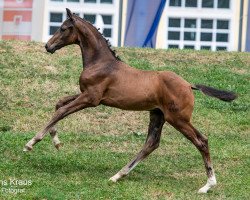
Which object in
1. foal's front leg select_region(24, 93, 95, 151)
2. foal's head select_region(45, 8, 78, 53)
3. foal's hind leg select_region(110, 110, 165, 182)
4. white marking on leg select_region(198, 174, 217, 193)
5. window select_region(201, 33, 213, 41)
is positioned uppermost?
foal's head select_region(45, 8, 78, 53)

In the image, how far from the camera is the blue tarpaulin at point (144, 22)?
22641mm

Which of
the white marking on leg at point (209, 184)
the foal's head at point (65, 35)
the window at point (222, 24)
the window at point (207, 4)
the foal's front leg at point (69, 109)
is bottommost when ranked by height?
the white marking on leg at point (209, 184)

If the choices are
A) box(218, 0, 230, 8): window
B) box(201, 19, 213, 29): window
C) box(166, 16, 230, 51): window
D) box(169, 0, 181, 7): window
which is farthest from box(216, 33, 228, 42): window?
box(169, 0, 181, 7): window

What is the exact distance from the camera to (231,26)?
1104 inches

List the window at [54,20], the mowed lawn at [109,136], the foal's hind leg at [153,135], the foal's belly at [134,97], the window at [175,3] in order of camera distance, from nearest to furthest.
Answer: the mowed lawn at [109,136] < the foal's belly at [134,97] < the foal's hind leg at [153,135] < the window at [54,20] < the window at [175,3]

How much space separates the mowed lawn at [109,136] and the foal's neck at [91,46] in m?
1.67

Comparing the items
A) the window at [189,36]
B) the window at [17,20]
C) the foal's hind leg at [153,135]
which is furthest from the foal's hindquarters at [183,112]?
the window at [189,36]

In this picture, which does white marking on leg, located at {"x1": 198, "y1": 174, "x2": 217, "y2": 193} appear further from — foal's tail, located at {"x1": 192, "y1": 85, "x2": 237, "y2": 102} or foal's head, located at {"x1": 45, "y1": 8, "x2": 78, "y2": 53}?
foal's head, located at {"x1": 45, "y1": 8, "x2": 78, "y2": 53}

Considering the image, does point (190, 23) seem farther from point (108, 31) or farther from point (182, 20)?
point (108, 31)

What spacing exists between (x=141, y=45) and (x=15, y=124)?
23.7 feet

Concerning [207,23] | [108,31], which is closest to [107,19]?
[108,31]

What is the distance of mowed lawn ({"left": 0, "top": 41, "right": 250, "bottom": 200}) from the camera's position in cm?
1210

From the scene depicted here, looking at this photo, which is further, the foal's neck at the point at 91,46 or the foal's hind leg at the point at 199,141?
the foal's neck at the point at 91,46

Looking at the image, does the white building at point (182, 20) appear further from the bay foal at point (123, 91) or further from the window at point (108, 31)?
the bay foal at point (123, 91)
